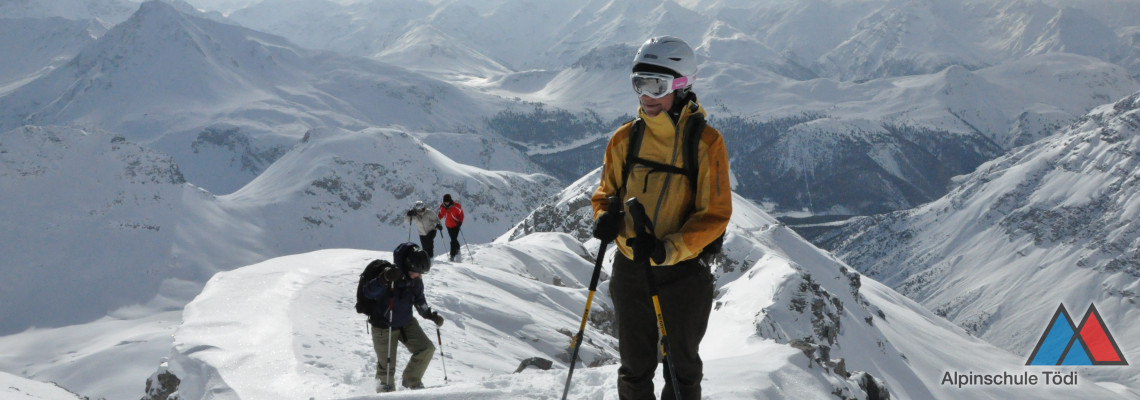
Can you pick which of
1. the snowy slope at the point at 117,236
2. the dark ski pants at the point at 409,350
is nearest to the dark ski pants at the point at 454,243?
the dark ski pants at the point at 409,350

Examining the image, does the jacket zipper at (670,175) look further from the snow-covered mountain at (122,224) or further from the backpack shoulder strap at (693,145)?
the snow-covered mountain at (122,224)

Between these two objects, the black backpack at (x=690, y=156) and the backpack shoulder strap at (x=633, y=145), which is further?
the backpack shoulder strap at (x=633, y=145)

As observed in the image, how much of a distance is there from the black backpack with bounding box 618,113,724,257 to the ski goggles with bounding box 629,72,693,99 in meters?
0.37

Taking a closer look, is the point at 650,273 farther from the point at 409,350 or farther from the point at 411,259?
the point at 409,350

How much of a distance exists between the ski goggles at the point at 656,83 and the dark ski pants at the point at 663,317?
5.80 ft

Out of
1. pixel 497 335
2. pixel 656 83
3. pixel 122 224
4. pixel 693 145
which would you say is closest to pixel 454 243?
pixel 497 335

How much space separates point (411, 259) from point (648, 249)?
604cm

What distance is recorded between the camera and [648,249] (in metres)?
6.62

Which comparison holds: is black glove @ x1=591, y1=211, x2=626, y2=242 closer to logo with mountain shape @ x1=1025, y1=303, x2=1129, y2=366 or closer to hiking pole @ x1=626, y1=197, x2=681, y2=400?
hiking pole @ x1=626, y1=197, x2=681, y2=400

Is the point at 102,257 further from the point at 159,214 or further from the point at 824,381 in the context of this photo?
the point at 824,381

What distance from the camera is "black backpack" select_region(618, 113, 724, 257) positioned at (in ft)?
22.5

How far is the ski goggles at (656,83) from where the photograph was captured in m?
7.08

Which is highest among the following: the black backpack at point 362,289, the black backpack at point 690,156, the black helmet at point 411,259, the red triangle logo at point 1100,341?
the black backpack at point 690,156

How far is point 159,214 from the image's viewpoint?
154 m
